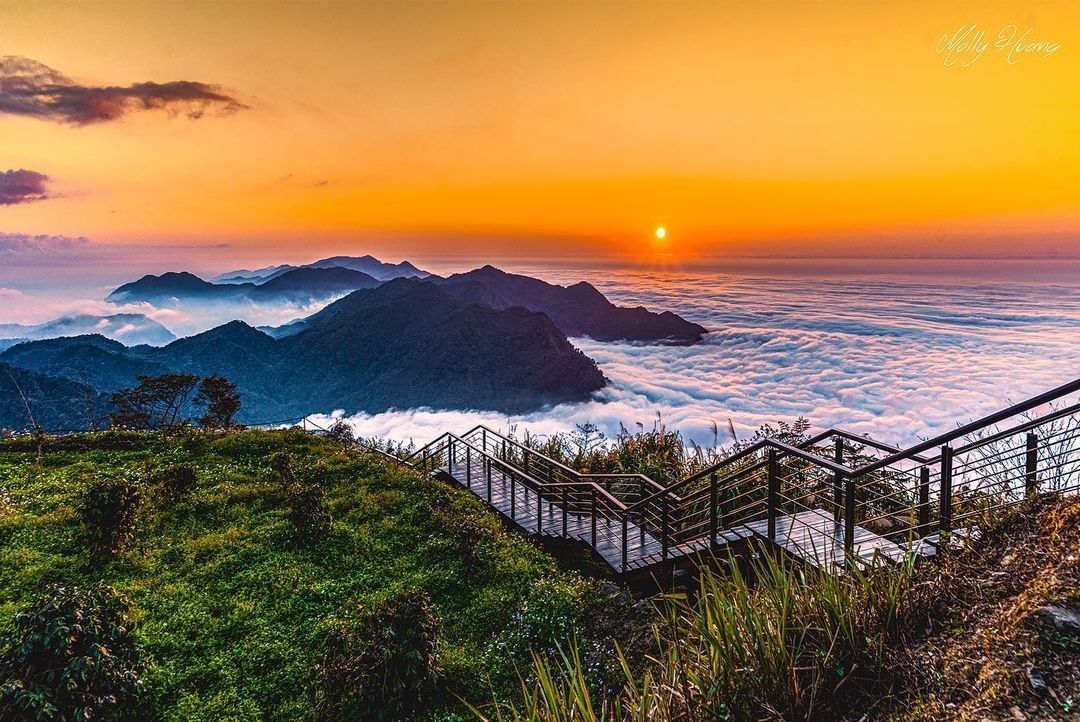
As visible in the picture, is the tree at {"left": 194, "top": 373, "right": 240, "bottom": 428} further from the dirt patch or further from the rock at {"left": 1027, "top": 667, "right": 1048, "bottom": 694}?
the rock at {"left": 1027, "top": 667, "right": 1048, "bottom": 694}

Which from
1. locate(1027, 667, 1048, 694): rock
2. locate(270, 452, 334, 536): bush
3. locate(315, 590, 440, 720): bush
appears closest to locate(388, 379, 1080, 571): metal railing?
locate(1027, 667, 1048, 694): rock

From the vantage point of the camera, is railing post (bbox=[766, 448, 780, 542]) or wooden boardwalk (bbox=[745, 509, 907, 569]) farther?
railing post (bbox=[766, 448, 780, 542])

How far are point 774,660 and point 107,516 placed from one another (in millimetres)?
8582

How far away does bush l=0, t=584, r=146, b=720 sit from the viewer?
4398 mm

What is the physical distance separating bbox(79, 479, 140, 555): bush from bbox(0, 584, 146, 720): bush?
2928 millimetres

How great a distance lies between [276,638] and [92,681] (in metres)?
1.73

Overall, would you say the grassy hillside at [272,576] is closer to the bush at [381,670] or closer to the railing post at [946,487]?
the bush at [381,670]

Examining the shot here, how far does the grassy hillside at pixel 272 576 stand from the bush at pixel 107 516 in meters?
0.25

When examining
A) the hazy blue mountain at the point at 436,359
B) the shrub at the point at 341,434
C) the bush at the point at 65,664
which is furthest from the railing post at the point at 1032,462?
the hazy blue mountain at the point at 436,359

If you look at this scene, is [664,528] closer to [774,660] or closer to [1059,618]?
[774,660]

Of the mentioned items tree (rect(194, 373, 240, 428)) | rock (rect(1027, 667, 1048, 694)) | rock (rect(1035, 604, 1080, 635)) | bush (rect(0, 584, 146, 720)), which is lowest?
tree (rect(194, 373, 240, 428))

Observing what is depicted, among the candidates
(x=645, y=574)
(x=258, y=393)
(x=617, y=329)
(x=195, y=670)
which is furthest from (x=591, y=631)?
(x=617, y=329)

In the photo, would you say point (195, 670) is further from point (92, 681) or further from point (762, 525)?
point (762, 525)

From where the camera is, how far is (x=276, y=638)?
629 centimetres
